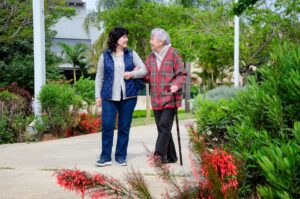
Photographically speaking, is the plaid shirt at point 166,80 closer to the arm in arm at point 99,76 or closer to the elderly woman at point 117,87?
the elderly woman at point 117,87

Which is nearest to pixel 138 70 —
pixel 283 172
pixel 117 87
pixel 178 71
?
pixel 117 87

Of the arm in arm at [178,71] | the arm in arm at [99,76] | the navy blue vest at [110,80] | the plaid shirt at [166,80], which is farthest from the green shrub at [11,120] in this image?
the arm in arm at [178,71]

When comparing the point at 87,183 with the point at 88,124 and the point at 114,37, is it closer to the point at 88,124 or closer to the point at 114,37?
the point at 114,37

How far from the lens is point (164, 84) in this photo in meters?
6.46

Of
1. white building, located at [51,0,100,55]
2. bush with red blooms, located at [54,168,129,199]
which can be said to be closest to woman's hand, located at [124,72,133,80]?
bush with red blooms, located at [54,168,129,199]

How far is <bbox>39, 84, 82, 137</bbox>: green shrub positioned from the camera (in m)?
10.6

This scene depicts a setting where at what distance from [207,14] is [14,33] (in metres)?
11.3

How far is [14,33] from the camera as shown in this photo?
685 inches

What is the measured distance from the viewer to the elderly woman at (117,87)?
21.3ft

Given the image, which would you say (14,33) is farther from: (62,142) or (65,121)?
(62,142)

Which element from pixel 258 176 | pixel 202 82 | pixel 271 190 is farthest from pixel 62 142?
pixel 202 82

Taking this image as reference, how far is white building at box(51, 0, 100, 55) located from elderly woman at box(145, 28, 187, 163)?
44.2 m

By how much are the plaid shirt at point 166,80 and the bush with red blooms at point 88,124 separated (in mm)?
5234

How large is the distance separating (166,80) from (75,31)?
1844 inches
